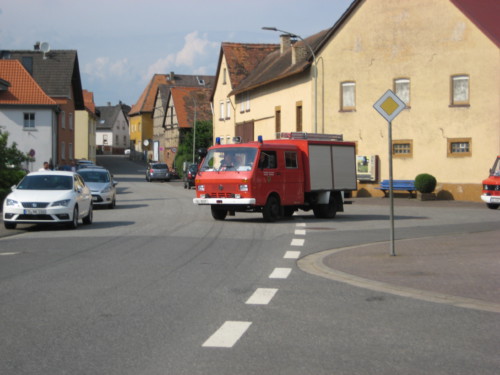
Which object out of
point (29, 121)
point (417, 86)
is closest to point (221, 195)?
point (417, 86)

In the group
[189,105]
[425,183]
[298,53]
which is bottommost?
→ [425,183]

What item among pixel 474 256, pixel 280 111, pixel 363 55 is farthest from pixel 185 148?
pixel 474 256

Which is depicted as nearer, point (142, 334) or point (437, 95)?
point (142, 334)

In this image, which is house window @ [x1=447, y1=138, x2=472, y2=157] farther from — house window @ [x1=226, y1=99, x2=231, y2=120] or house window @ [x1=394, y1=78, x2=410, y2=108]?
house window @ [x1=226, y1=99, x2=231, y2=120]

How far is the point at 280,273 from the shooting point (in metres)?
11.8

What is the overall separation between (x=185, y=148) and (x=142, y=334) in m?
77.1

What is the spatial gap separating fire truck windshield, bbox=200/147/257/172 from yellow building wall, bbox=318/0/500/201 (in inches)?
784

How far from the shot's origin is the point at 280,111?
53219 millimetres

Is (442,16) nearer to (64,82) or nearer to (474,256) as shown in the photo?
(474,256)

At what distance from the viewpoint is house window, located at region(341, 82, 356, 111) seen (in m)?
45.0

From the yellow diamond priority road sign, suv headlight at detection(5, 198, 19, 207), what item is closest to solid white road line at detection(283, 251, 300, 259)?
the yellow diamond priority road sign

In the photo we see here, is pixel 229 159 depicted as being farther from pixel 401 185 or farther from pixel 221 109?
pixel 221 109

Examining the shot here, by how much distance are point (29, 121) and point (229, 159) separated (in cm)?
4516

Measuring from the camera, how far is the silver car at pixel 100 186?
30281 millimetres
